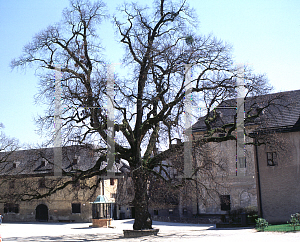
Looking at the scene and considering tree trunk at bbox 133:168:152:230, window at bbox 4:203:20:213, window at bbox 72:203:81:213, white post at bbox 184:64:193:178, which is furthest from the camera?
window at bbox 4:203:20:213

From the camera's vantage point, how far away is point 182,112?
19.5 m

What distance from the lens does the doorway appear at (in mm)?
45719

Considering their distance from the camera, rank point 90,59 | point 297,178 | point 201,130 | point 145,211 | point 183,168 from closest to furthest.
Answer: point 183,168
point 145,211
point 90,59
point 297,178
point 201,130

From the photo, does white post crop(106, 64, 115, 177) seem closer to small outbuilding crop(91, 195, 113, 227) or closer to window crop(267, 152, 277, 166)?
window crop(267, 152, 277, 166)

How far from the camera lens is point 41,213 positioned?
46.1 metres

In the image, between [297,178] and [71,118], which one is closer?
[71,118]

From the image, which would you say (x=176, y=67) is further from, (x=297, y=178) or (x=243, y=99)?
(x=297, y=178)

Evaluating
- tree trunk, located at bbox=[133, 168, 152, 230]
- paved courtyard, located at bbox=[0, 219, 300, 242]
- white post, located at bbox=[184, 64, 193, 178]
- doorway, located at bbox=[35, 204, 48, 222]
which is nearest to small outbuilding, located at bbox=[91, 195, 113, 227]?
paved courtyard, located at bbox=[0, 219, 300, 242]

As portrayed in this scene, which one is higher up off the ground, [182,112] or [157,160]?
[182,112]

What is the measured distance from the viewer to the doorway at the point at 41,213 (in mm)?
45719

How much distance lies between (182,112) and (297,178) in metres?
12.0

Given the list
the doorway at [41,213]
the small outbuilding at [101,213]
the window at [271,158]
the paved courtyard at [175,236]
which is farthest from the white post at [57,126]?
the doorway at [41,213]

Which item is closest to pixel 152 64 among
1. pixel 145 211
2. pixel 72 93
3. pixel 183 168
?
pixel 72 93

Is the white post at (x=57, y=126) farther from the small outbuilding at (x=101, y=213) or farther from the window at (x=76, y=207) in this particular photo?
the window at (x=76, y=207)
